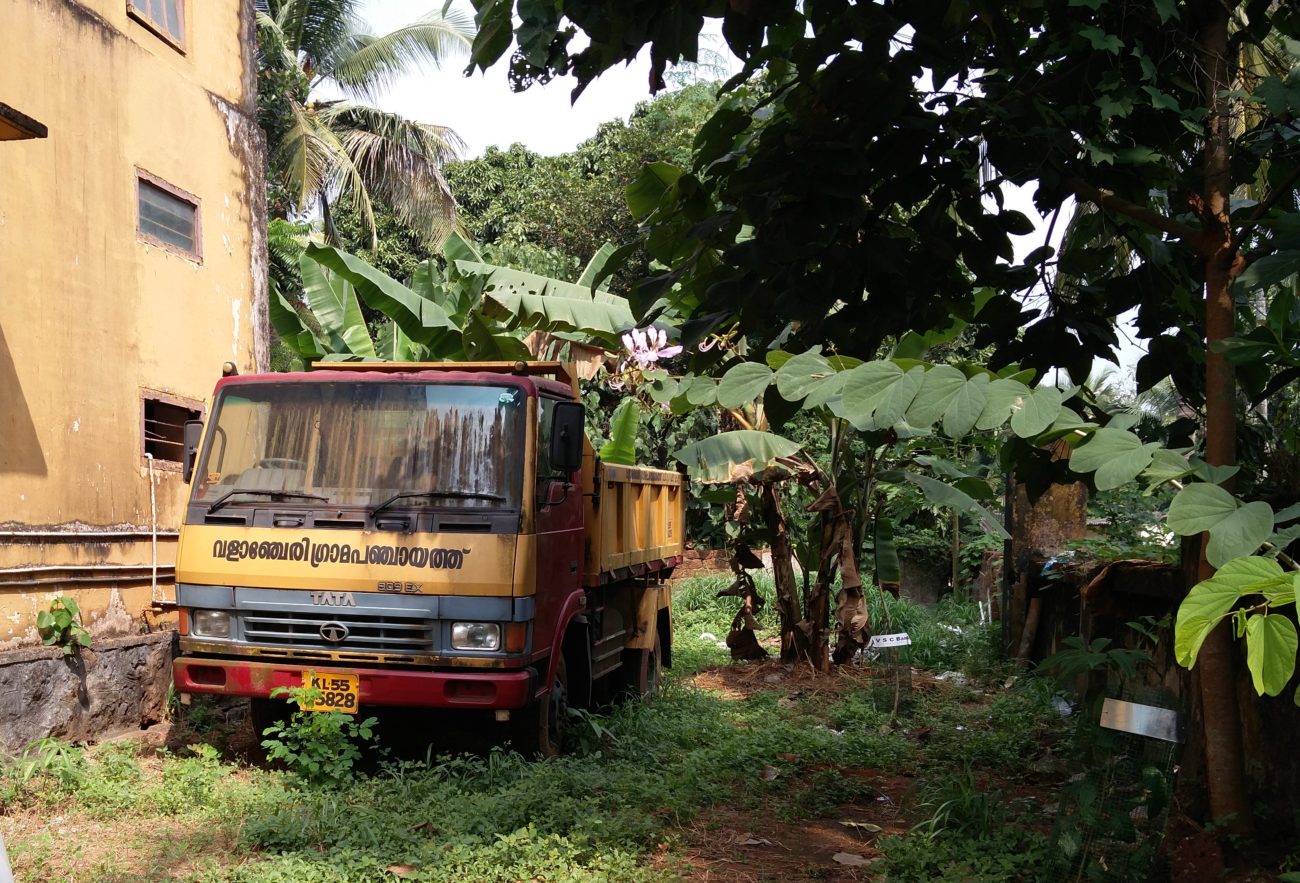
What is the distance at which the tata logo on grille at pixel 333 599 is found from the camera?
6410mm

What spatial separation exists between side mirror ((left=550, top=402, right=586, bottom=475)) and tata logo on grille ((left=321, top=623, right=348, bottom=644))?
56.6 inches

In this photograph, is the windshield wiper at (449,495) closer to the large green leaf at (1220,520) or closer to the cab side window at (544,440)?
the cab side window at (544,440)

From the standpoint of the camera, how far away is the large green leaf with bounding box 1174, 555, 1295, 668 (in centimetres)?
259

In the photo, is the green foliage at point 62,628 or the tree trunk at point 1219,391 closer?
the tree trunk at point 1219,391

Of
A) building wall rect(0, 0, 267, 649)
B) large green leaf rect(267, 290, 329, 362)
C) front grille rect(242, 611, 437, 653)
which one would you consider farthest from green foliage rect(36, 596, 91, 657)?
large green leaf rect(267, 290, 329, 362)

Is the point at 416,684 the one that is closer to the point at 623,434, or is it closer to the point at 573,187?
the point at 623,434

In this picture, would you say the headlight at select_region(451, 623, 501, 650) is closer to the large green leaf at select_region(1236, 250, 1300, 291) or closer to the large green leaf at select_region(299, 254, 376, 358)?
the large green leaf at select_region(1236, 250, 1300, 291)

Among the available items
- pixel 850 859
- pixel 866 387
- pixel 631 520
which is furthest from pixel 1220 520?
pixel 631 520

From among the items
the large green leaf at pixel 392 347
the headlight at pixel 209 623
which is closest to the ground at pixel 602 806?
the headlight at pixel 209 623

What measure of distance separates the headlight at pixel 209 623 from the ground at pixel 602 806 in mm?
742

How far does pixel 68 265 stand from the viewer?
7.71 m

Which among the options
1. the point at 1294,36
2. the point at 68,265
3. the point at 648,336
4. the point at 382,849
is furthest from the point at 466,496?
the point at 648,336

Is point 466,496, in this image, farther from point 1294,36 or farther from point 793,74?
point 1294,36

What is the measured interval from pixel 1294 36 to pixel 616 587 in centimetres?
564
